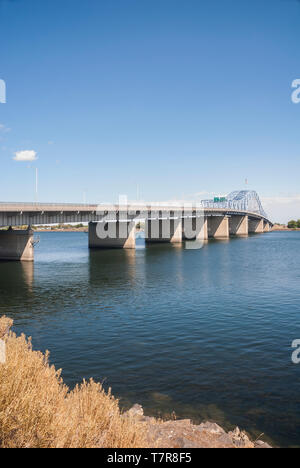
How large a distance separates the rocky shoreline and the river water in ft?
3.92

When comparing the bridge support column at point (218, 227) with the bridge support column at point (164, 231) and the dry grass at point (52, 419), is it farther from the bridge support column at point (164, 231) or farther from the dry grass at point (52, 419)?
the dry grass at point (52, 419)

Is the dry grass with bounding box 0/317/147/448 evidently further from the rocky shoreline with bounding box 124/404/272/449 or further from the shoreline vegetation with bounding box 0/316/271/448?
the rocky shoreline with bounding box 124/404/272/449

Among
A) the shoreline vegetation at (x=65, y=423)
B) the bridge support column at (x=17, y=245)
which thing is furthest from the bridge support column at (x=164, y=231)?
the shoreline vegetation at (x=65, y=423)

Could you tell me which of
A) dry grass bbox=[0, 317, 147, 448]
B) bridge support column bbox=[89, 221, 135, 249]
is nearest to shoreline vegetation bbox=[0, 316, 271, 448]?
dry grass bbox=[0, 317, 147, 448]

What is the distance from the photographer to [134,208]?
9588 cm

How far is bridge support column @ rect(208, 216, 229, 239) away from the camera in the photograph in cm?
15838

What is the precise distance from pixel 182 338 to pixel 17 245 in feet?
190

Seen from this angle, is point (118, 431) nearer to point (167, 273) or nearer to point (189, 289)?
point (189, 289)

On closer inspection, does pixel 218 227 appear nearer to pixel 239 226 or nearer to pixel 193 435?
pixel 239 226

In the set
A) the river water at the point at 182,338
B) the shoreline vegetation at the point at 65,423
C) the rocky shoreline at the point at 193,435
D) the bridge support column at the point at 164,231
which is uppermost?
the bridge support column at the point at 164,231

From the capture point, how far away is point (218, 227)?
6270 inches

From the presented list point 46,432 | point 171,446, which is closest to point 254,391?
point 171,446

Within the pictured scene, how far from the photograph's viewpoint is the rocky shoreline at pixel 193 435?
406 inches
